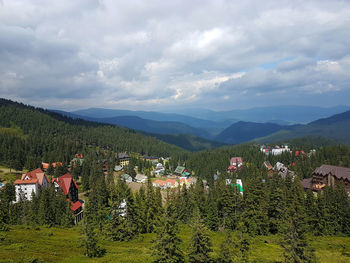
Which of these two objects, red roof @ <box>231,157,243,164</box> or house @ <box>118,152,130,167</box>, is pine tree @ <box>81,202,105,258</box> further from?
house @ <box>118,152,130,167</box>

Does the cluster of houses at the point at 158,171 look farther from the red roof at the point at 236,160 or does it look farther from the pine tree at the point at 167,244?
the pine tree at the point at 167,244

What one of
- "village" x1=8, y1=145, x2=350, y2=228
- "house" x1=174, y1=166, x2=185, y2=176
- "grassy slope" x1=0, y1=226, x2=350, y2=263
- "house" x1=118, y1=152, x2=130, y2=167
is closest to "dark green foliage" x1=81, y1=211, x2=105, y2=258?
"grassy slope" x1=0, y1=226, x2=350, y2=263

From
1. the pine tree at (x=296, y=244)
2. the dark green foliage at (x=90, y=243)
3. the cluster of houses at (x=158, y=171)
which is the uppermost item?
the pine tree at (x=296, y=244)

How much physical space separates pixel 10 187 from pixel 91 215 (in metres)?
36.4

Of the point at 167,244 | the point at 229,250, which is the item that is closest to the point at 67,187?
the point at 167,244

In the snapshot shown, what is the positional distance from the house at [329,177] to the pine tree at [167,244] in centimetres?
8642

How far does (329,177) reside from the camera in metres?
95.1

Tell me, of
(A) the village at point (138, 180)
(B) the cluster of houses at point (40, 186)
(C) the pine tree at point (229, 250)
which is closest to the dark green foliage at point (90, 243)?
(C) the pine tree at point (229, 250)

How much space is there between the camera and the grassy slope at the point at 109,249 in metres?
30.6

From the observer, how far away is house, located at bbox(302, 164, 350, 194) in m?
92.7

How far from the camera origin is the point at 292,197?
→ 56.7 m

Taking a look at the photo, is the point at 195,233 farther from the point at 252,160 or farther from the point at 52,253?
the point at 252,160

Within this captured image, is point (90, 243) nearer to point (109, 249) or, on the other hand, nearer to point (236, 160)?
point (109, 249)

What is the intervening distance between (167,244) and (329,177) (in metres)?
94.2
